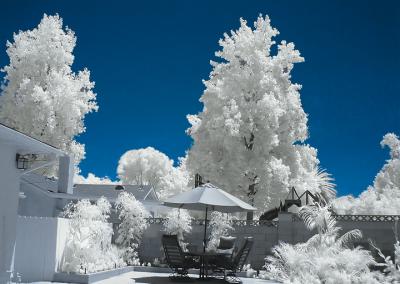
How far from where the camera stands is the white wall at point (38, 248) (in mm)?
10562

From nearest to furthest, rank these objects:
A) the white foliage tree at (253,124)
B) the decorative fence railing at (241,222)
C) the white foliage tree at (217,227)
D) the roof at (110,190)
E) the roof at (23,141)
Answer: the roof at (23,141) → the white foliage tree at (217,227) → the decorative fence railing at (241,222) → the white foliage tree at (253,124) → the roof at (110,190)

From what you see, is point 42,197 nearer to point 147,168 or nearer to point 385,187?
point 385,187

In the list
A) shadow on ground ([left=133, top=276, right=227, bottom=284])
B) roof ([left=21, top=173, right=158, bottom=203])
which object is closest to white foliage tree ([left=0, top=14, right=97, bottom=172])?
roof ([left=21, top=173, right=158, bottom=203])

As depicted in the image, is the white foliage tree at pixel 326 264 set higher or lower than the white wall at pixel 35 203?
lower

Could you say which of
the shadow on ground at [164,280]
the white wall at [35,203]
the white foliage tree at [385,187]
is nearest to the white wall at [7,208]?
the shadow on ground at [164,280]

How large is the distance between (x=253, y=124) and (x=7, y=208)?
14.2 meters

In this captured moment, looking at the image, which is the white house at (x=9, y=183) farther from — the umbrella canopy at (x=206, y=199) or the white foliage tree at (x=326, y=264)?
the white foliage tree at (x=326, y=264)

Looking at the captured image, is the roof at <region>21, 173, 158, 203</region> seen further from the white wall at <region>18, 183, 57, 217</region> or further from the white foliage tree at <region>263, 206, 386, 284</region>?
the white foliage tree at <region>263, 206, 386, 284</region>

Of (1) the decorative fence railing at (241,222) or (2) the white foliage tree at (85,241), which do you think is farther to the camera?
(1) the decorative fence railing at (241,222)

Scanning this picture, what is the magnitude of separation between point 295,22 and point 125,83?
1128cm

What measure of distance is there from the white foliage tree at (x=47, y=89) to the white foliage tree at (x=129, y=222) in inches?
429

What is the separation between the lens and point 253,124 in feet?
74.1

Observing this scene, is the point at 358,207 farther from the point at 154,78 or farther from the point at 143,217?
the point at 143,217

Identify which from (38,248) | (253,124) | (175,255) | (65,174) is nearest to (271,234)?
(175,255)
